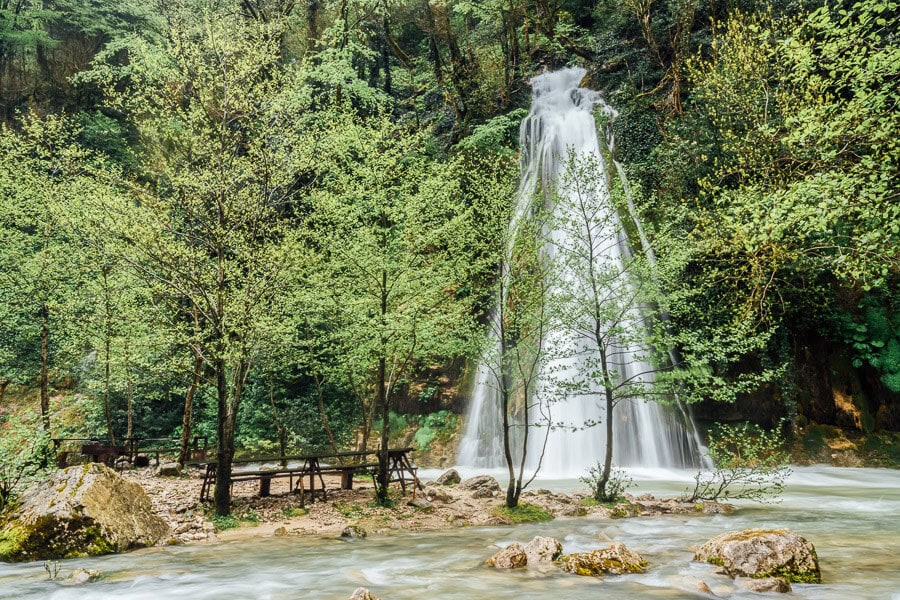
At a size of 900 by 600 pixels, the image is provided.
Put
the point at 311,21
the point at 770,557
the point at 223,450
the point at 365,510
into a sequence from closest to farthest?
1. the point at 770,557
2. the point at 223,450
3. the point at 365,510
4. the point at 311,21

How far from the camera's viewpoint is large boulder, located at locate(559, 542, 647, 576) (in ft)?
24.0

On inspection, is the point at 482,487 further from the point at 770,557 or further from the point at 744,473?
the point at 770,557

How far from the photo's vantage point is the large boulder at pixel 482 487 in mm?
12836

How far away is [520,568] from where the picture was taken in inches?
298

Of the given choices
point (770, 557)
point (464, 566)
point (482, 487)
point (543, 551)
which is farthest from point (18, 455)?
point (770, 557)

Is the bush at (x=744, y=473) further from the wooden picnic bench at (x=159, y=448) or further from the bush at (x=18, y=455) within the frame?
the wooden picnic bench at (x=159, y=448)

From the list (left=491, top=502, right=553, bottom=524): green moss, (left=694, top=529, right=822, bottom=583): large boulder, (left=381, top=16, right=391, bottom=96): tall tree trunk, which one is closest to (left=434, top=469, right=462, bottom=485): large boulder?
(left=491, top=502, right=553, bottom=524): green moss

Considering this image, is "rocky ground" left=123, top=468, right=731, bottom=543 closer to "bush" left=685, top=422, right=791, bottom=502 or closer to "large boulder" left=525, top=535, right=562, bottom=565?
"bush" left=685, top=422, right=791, bottom=502

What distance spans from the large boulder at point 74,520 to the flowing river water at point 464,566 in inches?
10.6

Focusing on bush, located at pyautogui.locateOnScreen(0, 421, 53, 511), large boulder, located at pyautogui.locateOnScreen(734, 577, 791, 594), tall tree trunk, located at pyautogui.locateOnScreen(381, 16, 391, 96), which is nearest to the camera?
large boulder, located at pyautogui.locateOnScreen(734, 577, 791, 594)

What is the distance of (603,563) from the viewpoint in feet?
24.3

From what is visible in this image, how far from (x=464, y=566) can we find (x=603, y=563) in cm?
196

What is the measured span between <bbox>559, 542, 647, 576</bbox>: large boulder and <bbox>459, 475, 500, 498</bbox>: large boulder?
5.34m

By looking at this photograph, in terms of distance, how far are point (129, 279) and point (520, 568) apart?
1360 centimetres
